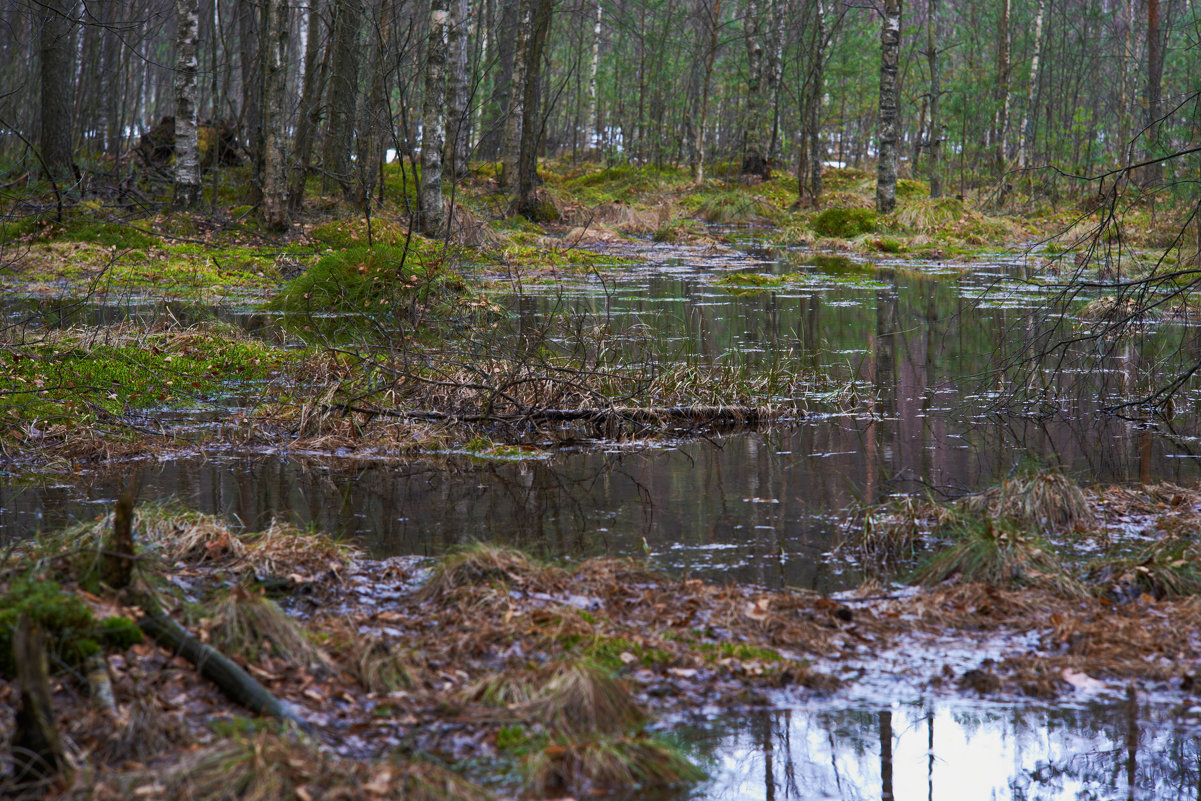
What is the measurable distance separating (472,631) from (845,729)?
1488 mm

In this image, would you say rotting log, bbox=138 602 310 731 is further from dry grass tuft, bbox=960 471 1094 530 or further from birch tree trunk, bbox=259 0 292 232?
birch tree trunk, bbox=259 0 292 232

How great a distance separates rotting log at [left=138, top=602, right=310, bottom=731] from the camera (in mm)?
3173

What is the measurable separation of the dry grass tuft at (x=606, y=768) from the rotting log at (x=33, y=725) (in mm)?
1311

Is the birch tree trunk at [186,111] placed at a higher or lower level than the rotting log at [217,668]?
higher

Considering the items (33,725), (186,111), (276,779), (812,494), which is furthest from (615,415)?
(186,111)

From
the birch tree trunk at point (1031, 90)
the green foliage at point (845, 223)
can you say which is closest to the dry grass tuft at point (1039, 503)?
the green foliage at point (845, 223)

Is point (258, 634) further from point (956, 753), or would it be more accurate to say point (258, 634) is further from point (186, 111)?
point (186, 111)

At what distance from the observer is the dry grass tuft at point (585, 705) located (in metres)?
3.34

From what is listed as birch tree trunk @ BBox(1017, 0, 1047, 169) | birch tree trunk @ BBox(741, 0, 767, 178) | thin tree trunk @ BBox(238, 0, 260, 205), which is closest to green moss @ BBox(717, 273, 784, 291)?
thin tree trunk @ BBox(238, 0, 260, 205)

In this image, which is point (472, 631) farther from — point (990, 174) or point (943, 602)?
point (990, 174)

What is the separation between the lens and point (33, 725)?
2.73m

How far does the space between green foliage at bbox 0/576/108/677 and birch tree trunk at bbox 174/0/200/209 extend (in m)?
15.3

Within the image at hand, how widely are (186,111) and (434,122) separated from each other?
4498 millimetres

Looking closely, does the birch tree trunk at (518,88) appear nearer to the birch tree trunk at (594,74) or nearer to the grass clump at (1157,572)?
the birch tree trunk at (594,74)
